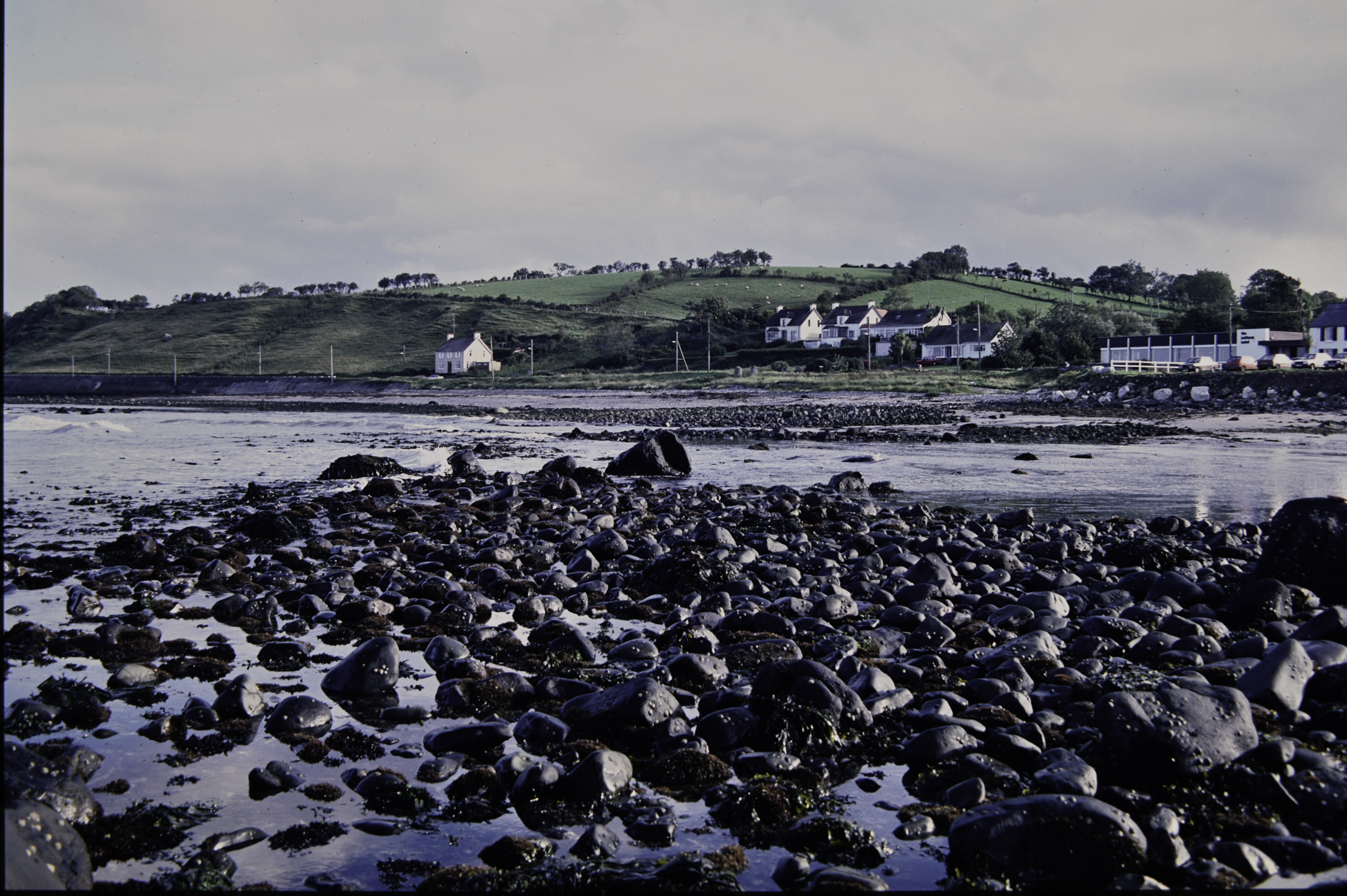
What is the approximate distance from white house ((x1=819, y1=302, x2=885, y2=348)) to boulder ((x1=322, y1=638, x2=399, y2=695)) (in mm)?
112492

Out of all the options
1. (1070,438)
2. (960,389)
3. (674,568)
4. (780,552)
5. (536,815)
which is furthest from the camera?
(960,389)

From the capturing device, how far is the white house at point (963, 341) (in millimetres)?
97562

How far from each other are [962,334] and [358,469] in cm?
9165

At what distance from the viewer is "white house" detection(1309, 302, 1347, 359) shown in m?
83.0

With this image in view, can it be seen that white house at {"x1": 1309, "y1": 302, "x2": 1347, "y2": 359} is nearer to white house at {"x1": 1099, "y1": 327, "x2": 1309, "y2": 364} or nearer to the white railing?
white house at {"x1": 1099, "y1": 327, "x2": 1309, "y2": 364}

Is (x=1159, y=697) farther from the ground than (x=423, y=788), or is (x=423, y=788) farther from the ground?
(x=1159, y=697)

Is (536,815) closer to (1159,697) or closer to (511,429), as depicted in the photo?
(1159,697)

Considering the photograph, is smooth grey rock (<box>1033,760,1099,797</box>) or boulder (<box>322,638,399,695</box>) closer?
smooth grey rock (<box>1033,760,1099,797</box>)

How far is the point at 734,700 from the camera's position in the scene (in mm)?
5680

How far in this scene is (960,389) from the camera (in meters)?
62.1

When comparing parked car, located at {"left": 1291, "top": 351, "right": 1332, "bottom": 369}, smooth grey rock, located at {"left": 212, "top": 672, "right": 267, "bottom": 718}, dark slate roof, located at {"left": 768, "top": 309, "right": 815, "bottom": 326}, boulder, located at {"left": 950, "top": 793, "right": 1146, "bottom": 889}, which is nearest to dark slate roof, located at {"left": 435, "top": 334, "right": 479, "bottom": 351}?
dark slate roof, located at {"left": 768, "top": 309, "right": 815, "bottom": 326}

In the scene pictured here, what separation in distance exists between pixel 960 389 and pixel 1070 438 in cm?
3390

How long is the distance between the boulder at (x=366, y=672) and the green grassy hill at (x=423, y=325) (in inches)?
3707

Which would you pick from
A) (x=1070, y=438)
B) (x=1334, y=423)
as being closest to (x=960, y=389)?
(x=1334, y=423)
